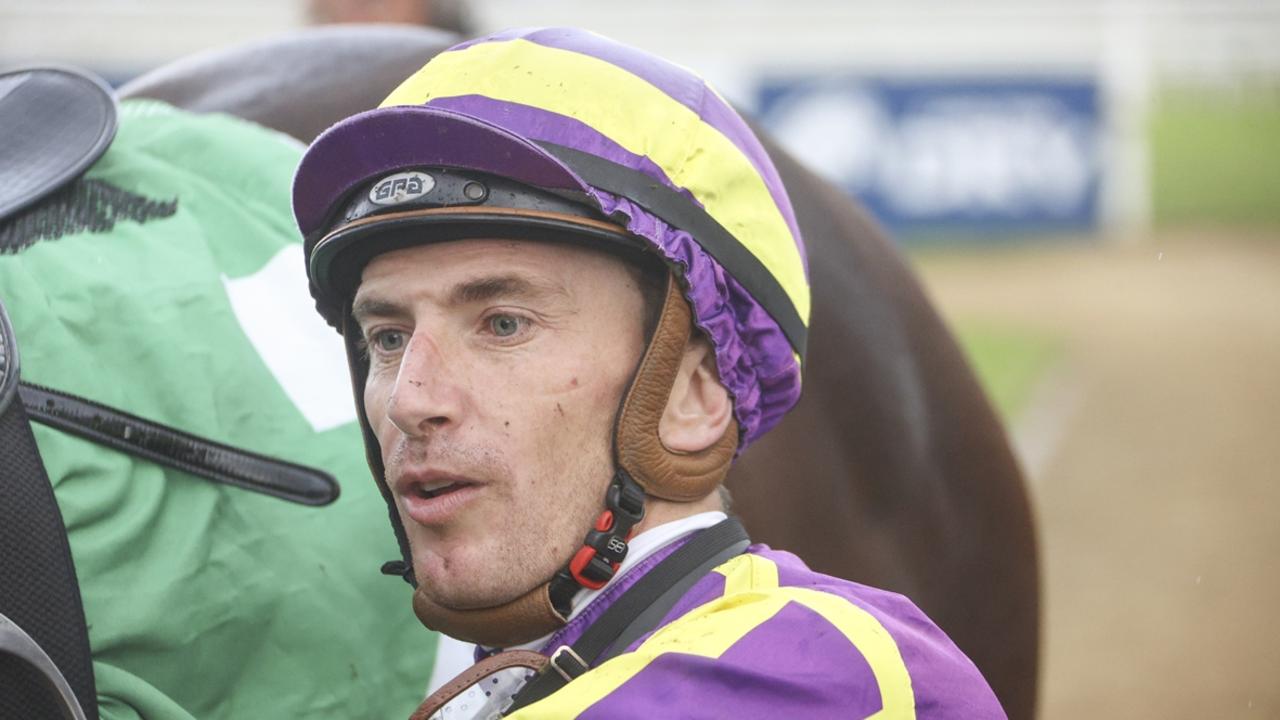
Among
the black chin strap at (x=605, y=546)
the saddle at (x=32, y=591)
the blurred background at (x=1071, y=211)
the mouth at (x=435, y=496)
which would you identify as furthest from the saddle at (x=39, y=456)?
the blurred background at (x=1071, y=211)


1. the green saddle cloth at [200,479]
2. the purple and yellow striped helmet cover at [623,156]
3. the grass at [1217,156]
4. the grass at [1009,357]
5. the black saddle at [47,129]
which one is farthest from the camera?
the grass at [1217,156]

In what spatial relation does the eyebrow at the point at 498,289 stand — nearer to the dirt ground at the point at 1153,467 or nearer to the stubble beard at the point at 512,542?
the stubble beard at the point at 512,542

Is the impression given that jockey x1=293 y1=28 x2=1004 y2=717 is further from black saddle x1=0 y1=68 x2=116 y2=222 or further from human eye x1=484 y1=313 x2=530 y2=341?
black saddle x1=0 y1=68 x2=116 y2=222

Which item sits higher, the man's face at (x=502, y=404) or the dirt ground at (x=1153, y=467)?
the man's face at (x=502, y=404)

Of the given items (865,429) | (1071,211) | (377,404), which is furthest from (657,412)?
(1071,211)

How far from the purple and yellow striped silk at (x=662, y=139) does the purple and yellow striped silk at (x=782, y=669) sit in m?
0.36

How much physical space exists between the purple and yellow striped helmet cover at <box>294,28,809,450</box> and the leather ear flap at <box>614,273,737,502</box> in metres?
0.03

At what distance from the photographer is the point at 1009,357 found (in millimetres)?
9914

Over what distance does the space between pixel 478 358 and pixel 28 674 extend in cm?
59

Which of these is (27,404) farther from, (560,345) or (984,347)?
(984,347)

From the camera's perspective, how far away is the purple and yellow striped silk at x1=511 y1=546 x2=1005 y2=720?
143 centimetres

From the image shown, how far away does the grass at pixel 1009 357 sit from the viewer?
8797 mm

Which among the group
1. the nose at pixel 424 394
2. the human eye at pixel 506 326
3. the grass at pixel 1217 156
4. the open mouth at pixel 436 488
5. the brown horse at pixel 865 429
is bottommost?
the grass at pixel 1217 156

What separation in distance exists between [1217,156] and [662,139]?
62.5 feet
